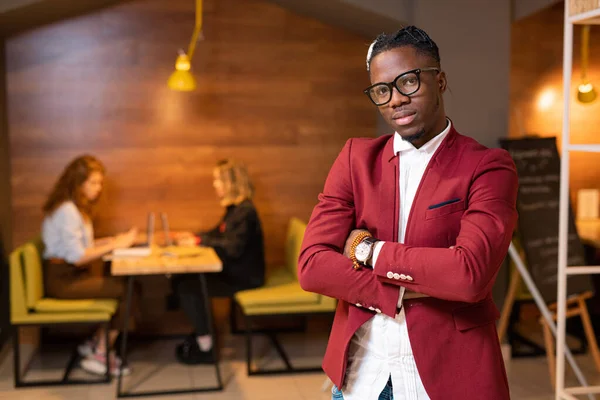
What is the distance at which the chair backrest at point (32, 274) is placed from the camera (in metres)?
4.16

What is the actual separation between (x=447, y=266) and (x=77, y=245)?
325 centimetres

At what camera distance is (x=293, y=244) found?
4926 mm

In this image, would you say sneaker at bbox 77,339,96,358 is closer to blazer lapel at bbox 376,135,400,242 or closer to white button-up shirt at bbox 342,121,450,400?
white button-up shirt at bbox 342,121,450,400

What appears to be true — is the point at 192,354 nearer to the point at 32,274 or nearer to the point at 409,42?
the point at 32,274

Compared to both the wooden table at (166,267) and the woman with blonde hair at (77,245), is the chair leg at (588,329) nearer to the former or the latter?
the wooden table at (166,267)

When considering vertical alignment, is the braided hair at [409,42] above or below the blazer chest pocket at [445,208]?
above

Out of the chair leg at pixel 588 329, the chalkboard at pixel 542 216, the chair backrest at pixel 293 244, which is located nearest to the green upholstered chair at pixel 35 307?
the chair backrest at pixel 293 244

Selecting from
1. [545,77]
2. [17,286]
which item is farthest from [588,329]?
[17,286]

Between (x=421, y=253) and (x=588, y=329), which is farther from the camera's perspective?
(x=588, y=329)

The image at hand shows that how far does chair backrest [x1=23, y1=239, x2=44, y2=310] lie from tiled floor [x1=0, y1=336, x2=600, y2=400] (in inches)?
20.5

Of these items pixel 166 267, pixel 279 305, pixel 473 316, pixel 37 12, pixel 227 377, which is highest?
pixel 37 12

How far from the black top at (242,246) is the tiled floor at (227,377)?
57 centimetres

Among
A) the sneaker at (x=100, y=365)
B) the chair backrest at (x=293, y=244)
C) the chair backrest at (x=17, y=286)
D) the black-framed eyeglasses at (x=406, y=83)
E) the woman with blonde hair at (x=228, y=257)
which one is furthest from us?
the chair backrest at (x=293, y=244)

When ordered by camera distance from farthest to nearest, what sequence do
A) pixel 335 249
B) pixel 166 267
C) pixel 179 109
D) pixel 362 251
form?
pixel 179 109
pixel 166 267
pixel 335 249
pixel 362 251
